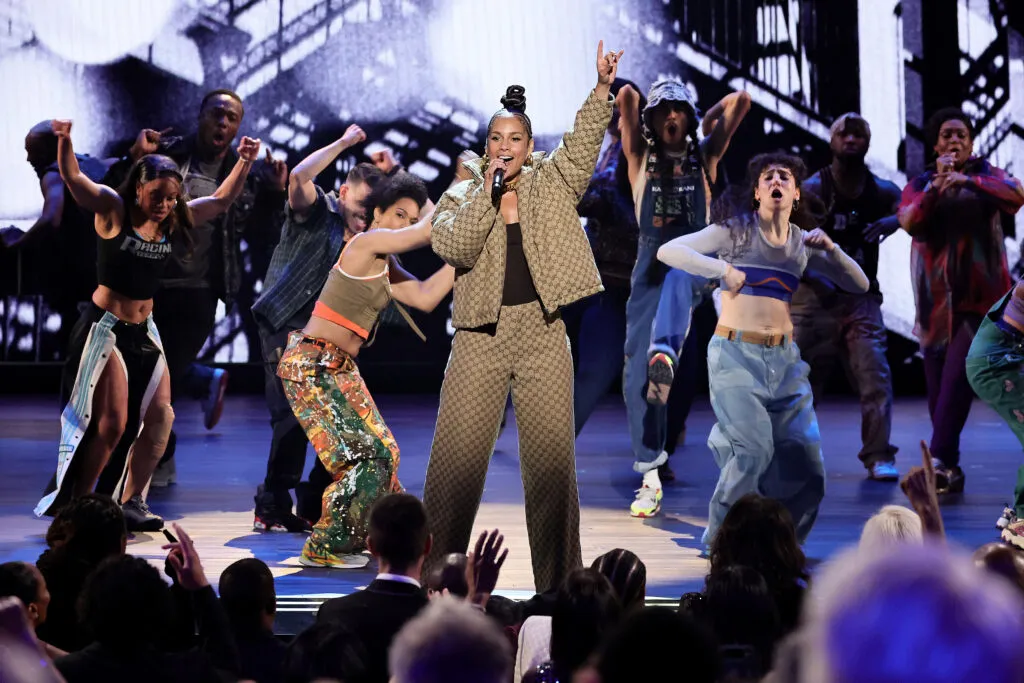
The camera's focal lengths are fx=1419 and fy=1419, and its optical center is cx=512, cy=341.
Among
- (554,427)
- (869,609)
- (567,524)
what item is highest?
(869,609)

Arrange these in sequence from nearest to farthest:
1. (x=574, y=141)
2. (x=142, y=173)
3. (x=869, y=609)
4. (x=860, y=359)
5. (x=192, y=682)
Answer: (x=869, y=609) < (x=192, y=682) < (x=574, y=141) < (x=142, y=173) < (x=860, y=359)

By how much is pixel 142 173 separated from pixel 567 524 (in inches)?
83.7

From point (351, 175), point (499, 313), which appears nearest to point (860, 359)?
point (351, 175)

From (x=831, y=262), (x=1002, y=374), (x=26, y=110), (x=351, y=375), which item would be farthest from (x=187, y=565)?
(x=26, y=110)

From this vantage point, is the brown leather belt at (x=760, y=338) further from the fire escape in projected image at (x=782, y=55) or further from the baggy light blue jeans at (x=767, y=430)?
the fire escape in projected image at (x=782, y=55)

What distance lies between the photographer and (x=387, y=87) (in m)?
9.73

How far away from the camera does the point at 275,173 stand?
20.8ft

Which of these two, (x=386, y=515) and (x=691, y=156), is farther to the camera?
(x=691, y=156)

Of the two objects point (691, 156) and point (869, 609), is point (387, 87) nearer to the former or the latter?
point (691, 156)

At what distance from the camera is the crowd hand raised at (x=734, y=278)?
15.8 ft

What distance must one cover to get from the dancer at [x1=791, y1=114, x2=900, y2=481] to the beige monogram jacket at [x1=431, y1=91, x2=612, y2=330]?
3.01 meters

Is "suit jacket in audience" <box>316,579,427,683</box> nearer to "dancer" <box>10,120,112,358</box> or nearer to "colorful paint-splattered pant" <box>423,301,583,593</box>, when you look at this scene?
"colorful paint-splattered pant" <box>423,301,583,593</box>

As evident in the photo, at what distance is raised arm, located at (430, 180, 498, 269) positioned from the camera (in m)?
3.90

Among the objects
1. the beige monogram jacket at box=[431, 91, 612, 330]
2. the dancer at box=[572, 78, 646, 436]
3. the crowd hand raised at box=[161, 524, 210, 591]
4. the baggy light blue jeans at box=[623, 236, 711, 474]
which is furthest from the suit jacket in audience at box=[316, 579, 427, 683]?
the dancer at box=[572, 78, 646, 436]
